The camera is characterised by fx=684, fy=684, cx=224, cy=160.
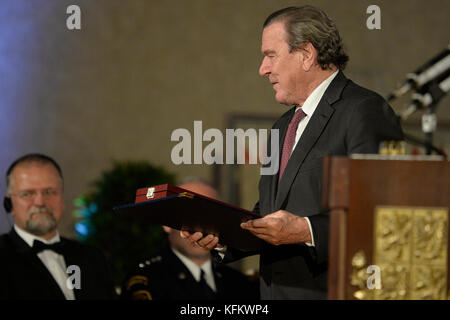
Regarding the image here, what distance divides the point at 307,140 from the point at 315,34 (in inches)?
15.6

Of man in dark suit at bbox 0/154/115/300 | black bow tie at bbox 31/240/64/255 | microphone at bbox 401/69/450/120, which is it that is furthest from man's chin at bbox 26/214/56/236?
microphone at bbox 401/69/450/120

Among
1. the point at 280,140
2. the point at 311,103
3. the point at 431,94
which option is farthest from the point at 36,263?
the point at 431,94

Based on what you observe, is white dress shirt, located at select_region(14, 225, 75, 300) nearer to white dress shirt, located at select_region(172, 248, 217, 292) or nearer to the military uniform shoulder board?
the military uniform shoulder board

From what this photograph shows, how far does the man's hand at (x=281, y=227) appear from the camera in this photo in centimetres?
189

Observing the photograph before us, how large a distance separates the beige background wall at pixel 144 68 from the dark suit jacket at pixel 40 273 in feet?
7.09

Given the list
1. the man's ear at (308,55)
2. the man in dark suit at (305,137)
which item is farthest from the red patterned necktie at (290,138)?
the man's ear at (308,55)

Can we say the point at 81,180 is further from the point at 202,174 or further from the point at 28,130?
the point at 202,174

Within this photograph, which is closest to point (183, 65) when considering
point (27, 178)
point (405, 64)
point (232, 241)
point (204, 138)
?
point (204, 138)

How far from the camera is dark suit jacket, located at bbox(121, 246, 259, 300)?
3.71 meters

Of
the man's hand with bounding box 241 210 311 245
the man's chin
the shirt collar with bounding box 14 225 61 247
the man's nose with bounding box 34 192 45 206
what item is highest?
the man's hand with bounding box 241 210 311 245

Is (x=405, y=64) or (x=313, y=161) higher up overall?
(x=405, y=64)

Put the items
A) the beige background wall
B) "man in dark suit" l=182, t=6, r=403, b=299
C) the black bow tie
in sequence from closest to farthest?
"man in dark suit" l=182, t=6, r=403, b=299
the black bow tie
the beige background wall
